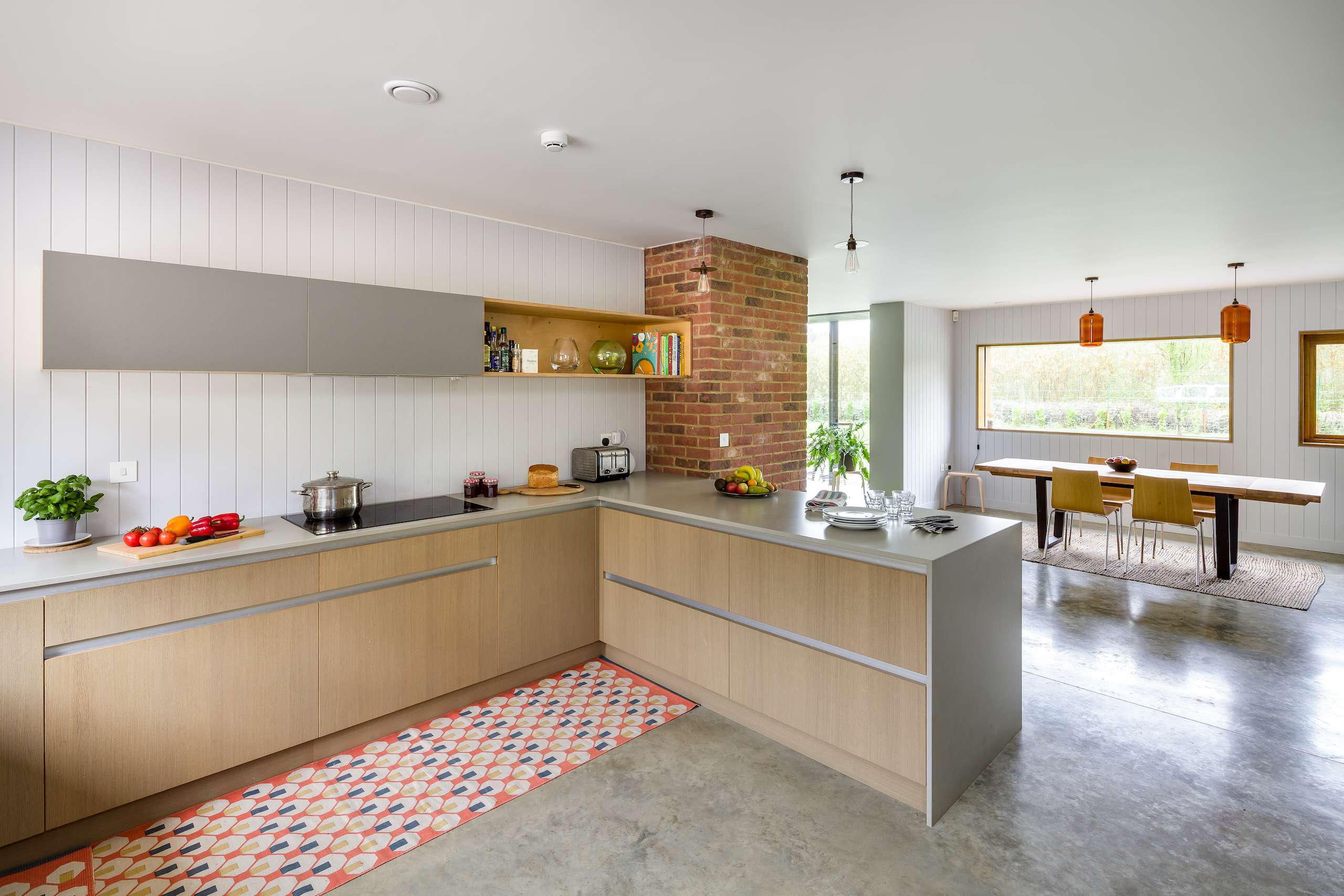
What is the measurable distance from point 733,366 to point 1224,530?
424 cm

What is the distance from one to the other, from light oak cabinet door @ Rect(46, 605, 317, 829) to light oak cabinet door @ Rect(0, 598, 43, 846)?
0.03 meters

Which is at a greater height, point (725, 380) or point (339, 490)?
point (725, 380)

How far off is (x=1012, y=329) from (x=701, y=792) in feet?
24.7

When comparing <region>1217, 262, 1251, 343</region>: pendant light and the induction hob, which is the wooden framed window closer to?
<region>1217, 262, 1251, 343</region>: pendant light

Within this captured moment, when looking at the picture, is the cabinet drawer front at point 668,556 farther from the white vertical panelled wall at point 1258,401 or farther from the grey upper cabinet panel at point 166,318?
the white vertical panelled wall at point 1258,401

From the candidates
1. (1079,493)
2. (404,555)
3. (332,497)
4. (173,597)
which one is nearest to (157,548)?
(173,597)

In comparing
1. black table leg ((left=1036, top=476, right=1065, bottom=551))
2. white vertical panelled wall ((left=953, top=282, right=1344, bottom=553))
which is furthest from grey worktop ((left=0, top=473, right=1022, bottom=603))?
white vertical panelled wall ((left=953, top=282, right=1344, bottom=553))

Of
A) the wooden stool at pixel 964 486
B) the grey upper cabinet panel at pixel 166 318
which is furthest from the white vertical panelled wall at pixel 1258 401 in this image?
the grey upper cabinet panel at pixel 166 318

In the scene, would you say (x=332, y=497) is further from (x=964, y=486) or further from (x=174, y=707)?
(x=964, y=486)

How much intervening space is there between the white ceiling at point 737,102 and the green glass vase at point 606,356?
2.41 feet

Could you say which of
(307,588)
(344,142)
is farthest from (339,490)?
(344,142)

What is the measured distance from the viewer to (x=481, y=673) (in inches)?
127

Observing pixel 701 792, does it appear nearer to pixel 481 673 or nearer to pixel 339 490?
pixel 481 673

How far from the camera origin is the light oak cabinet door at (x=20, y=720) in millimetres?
2068
